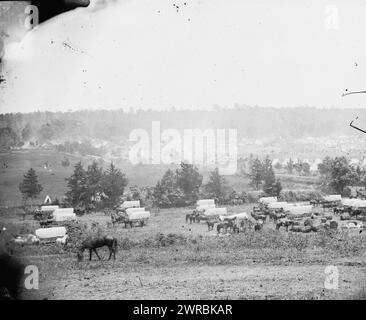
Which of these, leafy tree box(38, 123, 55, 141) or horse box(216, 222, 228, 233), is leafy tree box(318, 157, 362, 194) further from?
leafy tree box(38, 123, 55, 141)

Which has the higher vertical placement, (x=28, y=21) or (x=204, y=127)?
(x=28, y=21)

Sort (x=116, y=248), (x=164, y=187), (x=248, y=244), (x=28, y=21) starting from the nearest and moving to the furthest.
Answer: (x=28, y=21)
(x=116, y=248)
(x=248, y=244)
(x=164, y=187)

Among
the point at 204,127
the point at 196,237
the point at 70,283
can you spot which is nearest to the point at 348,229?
the point at 196,237

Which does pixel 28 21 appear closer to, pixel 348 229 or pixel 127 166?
pixel 127 166
